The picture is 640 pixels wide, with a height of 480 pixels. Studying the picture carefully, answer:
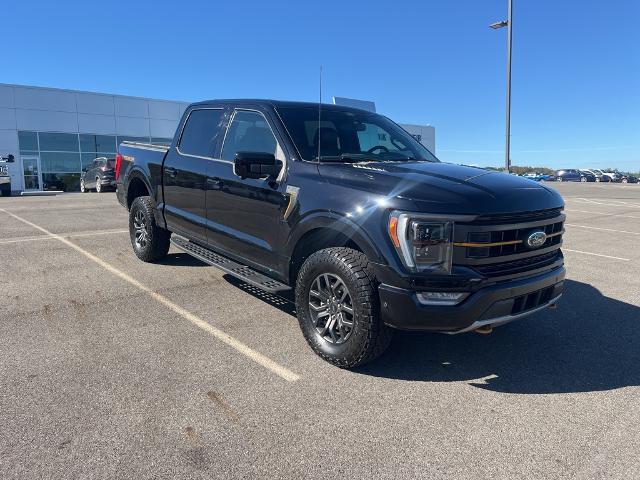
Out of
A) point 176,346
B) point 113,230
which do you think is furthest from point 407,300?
point 113,230

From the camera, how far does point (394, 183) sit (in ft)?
11.1

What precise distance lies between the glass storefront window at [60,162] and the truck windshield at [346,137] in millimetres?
29758

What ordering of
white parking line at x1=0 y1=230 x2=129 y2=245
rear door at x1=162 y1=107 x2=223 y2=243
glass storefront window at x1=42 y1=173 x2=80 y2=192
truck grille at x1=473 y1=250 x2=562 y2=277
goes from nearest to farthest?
truck grille at x1=473 y1=250 x2=562 y2=277
rear door at x1=162 y1=107 x2=223 y2=243
white parking line at x1=0 y1=230 x2=129 y2=245
glass storefront window at x1=42 y1=173 x2=80 y2=192

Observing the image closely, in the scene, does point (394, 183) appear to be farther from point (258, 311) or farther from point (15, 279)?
point (15, 279)

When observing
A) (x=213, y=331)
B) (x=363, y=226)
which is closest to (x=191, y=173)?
(x=213, y=331)

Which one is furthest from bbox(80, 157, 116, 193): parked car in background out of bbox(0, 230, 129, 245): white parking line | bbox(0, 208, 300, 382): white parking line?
bbox(0, 208, 300, 382): white parking line

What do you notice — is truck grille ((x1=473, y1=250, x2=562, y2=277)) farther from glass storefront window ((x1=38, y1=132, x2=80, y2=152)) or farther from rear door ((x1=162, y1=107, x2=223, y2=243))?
glass storefront window ((x1=38, y1=132, x2=80, y2=152))

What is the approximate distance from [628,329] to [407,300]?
9.06 feet

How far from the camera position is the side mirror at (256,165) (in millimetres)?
3884

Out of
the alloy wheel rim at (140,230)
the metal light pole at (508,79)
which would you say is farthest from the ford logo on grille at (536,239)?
the metal light pole at (508,79)

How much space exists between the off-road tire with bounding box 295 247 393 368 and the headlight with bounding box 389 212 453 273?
0.31 metres

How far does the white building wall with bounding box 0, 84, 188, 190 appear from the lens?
27.6 metres

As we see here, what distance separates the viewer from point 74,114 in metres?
29.5

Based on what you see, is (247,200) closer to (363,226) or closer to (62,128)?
(363,226)
